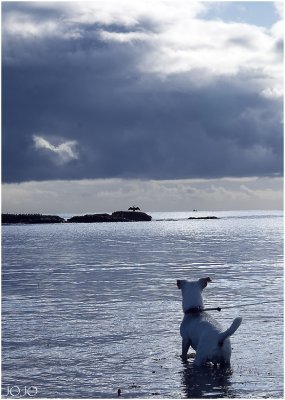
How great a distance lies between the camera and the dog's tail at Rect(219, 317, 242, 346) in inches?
577

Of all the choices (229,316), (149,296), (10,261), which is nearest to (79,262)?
(10,261)

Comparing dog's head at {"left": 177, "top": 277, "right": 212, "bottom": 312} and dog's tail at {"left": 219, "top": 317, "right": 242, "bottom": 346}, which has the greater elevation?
dog's head at {"left": 177, "top": 277, "right": 212, "bottom": 312}

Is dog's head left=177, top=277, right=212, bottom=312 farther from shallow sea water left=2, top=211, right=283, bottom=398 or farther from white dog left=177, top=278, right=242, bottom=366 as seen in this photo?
shallow sea water left=2, top=211, right=283, bottom=398

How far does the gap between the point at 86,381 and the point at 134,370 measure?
1.46m

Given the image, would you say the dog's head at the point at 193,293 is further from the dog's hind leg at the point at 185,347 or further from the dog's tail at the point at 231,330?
the dog's tail at the point at 231,330

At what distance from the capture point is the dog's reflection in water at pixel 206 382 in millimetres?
14141

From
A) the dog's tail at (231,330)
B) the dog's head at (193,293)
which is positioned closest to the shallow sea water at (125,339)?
the dog's tail at (231,330)

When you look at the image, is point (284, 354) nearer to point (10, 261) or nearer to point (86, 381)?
point (86, 381)

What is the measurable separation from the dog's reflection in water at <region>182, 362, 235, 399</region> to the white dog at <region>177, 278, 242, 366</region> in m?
0.20

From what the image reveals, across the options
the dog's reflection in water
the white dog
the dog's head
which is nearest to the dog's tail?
the white dog

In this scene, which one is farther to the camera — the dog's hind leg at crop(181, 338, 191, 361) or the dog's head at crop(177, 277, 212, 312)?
the dog's head at crop(177, 277, 212, 312)

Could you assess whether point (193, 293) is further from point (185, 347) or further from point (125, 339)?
point (125, 339)

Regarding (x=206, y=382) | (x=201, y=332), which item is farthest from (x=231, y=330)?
(x=201, y=332)

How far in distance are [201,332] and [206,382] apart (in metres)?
1.53
